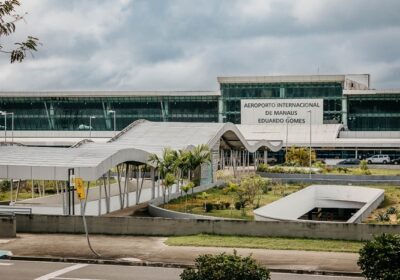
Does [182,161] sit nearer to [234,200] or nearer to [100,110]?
[234,200]

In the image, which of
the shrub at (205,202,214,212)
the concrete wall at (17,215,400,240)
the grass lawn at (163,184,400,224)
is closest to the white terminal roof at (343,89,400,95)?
the grass lawn at (163,184,400,224)

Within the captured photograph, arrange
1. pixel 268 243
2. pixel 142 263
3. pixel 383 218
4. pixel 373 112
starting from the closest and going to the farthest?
pixel 142 263 < pixel 268 243 < pixel 383 218 < pixel 373 112

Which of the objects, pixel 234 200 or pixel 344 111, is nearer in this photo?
pixel 234 200

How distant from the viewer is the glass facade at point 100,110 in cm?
13475

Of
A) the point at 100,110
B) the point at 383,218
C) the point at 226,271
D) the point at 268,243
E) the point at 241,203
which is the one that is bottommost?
the point at 383,218

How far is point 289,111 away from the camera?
12450 cm

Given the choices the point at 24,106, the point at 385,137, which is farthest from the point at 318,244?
the point at 24,106

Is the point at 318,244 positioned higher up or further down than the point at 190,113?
further down

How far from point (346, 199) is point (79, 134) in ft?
274

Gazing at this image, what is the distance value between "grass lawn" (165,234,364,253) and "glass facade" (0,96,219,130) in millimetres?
102342

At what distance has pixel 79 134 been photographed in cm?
13212

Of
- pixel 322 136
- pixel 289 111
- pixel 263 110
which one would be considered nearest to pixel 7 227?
pixel 322 136

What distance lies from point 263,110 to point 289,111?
4846mm

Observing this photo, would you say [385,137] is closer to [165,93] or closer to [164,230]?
[165,93]
